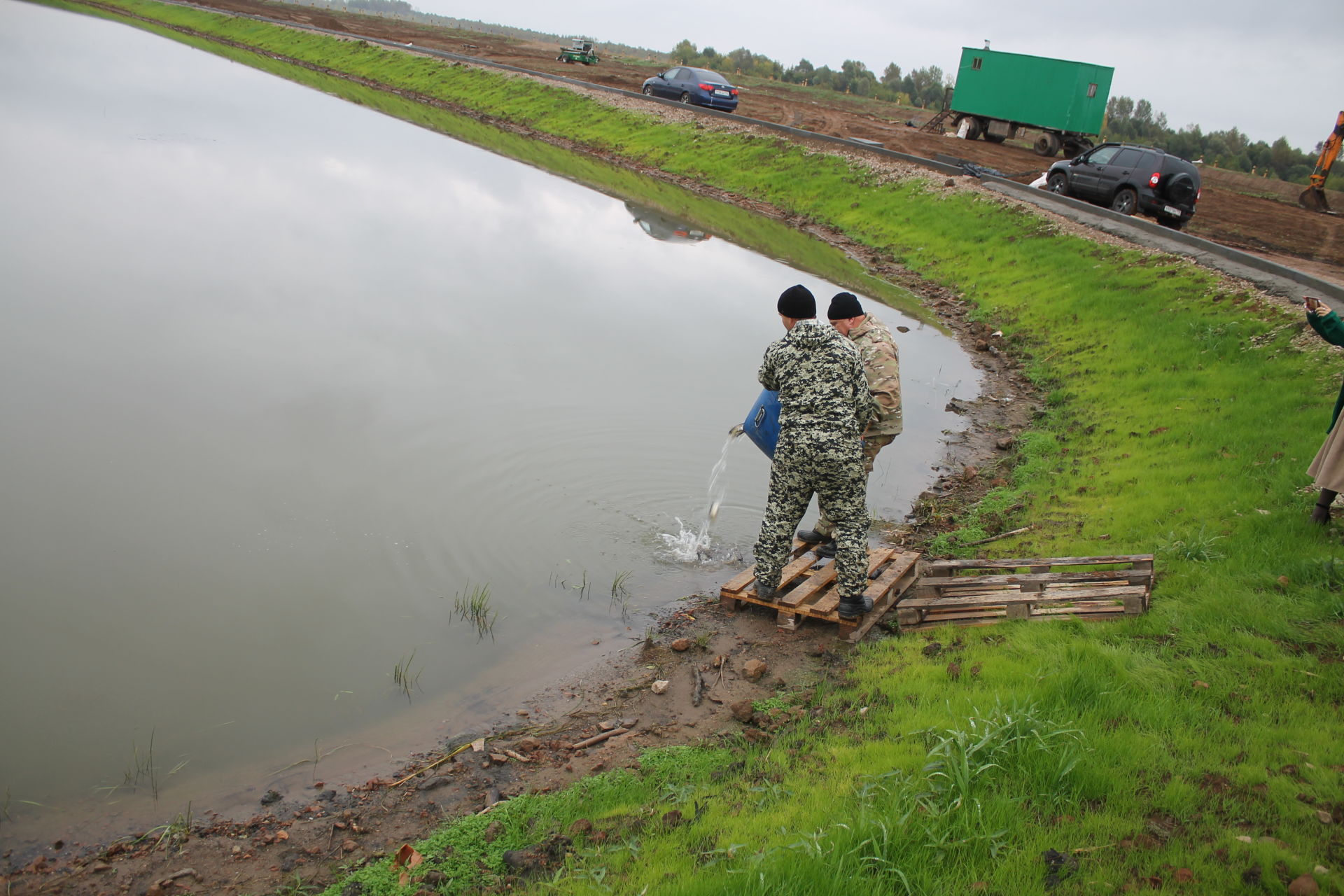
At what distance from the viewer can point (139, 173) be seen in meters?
19.9

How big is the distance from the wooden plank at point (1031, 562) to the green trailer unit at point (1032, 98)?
32.2 metres

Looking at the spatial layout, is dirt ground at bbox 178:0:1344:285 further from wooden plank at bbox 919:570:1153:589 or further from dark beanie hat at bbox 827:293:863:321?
dark beanie hat at bbox 827:293:863:321

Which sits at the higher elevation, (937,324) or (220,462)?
(937,324)

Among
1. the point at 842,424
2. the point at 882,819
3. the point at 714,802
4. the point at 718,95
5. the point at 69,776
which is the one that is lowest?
the point at 69,776

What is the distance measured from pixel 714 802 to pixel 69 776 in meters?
3.51

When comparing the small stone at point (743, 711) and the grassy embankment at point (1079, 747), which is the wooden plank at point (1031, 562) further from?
the small stone at point (743, 711)

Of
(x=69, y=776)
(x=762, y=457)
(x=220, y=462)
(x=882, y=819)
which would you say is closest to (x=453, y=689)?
(x=69, y=776)

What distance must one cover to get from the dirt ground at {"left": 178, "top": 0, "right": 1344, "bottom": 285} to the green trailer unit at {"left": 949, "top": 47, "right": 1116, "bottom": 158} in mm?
1063

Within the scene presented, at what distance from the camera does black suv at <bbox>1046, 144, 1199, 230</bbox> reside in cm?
2058

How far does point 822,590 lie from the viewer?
716cm

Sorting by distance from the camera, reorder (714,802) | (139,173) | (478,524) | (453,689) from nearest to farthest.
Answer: (714,802), (453,689), (478,524), (139,173)

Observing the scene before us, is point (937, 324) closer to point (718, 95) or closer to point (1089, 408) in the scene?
point (1089, 408)

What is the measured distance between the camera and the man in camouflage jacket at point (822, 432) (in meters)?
6.32

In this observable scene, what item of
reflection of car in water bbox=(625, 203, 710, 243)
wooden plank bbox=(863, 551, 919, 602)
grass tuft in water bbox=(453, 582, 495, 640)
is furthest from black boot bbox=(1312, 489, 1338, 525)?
reflection of car in water bbox=(625, 203, 710, 243)
